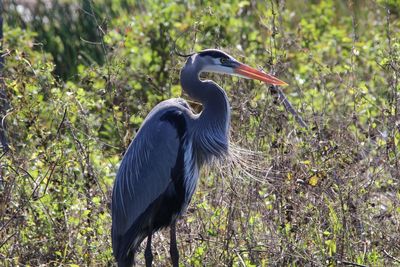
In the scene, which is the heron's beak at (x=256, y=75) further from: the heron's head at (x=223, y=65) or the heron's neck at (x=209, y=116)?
the heron's neck at (x=209, y=116)

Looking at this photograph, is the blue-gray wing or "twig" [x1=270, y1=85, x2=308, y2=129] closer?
the blue-gray wing

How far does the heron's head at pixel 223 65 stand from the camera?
541 centimetres

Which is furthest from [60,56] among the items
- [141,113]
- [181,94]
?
[141,113]

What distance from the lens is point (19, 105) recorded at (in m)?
5.63

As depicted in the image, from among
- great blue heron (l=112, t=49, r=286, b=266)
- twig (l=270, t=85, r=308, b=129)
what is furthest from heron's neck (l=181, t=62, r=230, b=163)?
twig (l=270, t=85, r=308, b=129)

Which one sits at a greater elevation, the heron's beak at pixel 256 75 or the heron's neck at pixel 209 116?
the heron's beak at pixel 256 75

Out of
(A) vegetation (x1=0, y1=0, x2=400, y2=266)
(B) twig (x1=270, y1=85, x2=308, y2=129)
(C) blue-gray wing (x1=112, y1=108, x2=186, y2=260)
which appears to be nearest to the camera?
(A) vegetation (x1=0, y1=0, x2=400, y2=266)

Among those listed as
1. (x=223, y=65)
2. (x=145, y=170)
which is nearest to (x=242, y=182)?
(x=145, y=170)

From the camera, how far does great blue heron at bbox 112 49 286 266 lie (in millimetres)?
5383

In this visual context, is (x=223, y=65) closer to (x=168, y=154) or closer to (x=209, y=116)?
(x=209, y=116)

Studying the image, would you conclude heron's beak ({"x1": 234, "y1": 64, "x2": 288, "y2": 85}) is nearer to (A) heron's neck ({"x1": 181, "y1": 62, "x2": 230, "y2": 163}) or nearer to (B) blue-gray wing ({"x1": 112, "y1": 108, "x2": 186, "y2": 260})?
(A) heron's neck ({"x1": 181, "y1": 62, "x2": 230, "y2": 163})

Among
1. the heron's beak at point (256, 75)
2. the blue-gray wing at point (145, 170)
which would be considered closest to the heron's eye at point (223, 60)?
the heron's beak at point (256, 75)

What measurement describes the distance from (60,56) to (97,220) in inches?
162

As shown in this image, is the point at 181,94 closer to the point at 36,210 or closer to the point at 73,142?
the point at 73,142
